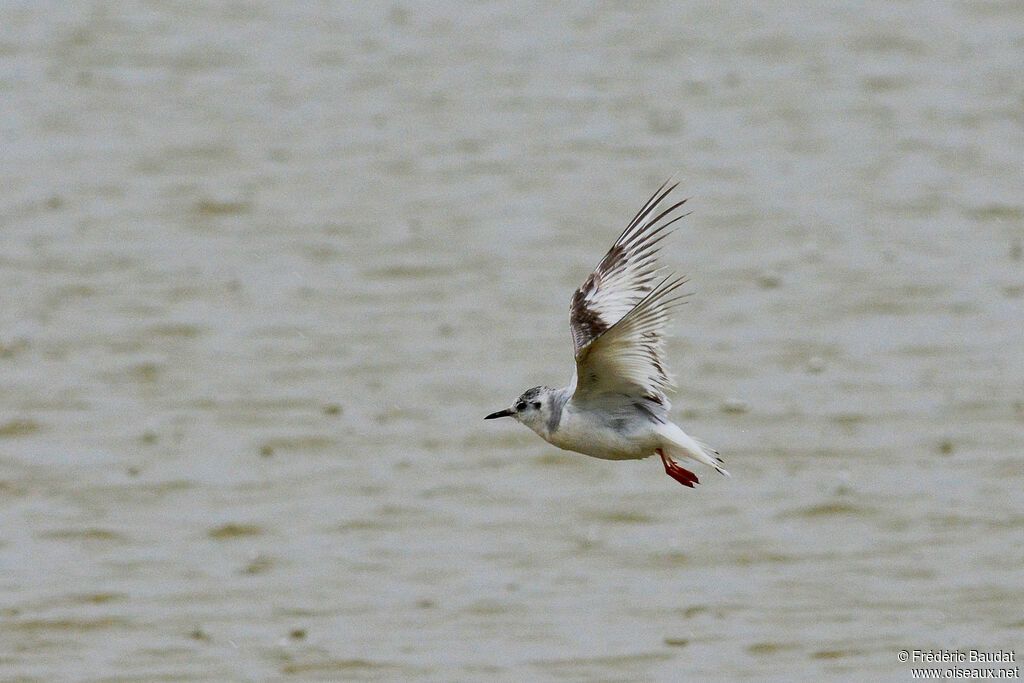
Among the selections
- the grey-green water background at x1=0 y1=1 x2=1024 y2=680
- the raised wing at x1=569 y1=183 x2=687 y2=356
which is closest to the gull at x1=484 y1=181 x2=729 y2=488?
the raised wing at x1=569 y1=183 x2=687 y2=356

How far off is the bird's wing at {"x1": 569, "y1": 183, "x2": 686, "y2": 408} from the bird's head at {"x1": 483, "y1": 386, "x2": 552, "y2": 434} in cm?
27

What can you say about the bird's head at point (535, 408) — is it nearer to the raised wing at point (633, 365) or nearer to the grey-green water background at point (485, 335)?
the raised wing at point (633, 365)

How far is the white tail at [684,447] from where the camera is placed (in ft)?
32.5

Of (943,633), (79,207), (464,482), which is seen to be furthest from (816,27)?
(943,633)

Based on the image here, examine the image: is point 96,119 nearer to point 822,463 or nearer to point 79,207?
point 79,207

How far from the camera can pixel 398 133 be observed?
107 feet

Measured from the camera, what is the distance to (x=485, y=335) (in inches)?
1016

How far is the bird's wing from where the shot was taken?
9766 millimetres

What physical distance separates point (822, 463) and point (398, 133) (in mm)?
12558

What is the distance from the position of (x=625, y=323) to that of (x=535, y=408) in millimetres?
1122

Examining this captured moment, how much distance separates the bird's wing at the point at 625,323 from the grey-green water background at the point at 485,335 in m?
6.94

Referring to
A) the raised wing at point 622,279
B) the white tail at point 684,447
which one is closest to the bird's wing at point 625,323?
the raised wing at point 622,279

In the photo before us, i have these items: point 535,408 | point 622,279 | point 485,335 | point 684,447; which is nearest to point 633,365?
point 684,447

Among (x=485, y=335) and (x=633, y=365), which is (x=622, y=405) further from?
(x=485, y=335)
